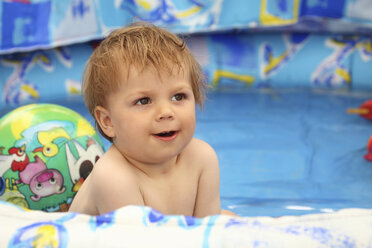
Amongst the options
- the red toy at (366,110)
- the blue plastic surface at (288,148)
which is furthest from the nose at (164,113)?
the red toy at (366,110)

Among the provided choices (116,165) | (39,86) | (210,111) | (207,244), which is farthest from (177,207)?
(39,86)

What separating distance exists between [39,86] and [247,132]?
109 cm

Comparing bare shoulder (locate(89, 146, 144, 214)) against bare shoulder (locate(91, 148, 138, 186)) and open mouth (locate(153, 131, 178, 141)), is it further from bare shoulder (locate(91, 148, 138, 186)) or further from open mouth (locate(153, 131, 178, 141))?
open mouth (locate(153, 131, 178, 141))

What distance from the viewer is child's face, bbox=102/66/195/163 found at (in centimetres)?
107

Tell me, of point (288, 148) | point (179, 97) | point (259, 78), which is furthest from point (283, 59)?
point (179, 97)

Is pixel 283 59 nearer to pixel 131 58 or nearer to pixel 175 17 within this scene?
pixel 175 17

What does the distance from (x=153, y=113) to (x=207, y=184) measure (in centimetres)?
29

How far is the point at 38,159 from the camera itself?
57.1 inches

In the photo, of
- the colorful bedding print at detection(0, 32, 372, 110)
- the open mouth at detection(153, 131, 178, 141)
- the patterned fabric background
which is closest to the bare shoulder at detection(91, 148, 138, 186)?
the open mouth at detection(153, 131, 178, 141)

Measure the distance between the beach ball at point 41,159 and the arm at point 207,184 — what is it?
396 millimetres

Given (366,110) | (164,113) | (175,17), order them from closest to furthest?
1. (164,113)
2. (366,110)
3. (175,17)

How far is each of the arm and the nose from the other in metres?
0.23

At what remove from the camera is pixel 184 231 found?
0.81 meters

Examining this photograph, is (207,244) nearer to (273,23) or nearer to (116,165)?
(116,165)
